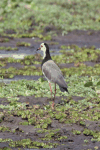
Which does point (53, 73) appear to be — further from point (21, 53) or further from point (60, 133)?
point (21, 53)

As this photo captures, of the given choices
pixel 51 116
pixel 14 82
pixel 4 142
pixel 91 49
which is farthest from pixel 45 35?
pixel 4 142

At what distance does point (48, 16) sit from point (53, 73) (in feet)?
37.7

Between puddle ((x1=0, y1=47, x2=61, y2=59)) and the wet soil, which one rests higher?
the wet soil

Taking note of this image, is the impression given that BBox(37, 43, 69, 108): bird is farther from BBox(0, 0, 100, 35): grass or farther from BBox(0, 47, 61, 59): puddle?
BBox(0, 0, 100, 35): grass

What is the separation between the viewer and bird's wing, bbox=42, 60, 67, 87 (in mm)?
9384

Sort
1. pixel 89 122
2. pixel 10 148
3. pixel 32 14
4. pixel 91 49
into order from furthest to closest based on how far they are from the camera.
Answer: pixel 32 14 < pixel 91 49 < pixel 89 122 < pixel 10 148

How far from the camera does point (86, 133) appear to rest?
8234 mm

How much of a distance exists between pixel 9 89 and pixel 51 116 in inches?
89.7

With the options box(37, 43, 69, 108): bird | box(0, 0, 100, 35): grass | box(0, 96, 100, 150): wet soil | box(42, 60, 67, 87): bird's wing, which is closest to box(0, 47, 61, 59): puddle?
box(0, 0, 100, 35): grass

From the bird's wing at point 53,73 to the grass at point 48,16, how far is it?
893cm

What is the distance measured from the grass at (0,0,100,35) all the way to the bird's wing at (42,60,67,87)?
29.3ft

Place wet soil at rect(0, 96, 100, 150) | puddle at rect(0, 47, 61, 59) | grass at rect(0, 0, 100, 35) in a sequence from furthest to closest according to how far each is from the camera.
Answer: grass at rect(0, 0, 100, 35), puddle at rect(0, 47, 61, 59), wet soil at rect(0, 96, 100, 150)

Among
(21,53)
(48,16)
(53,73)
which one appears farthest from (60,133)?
(48,16)

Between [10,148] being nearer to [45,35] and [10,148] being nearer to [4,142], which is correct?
[4,142]
